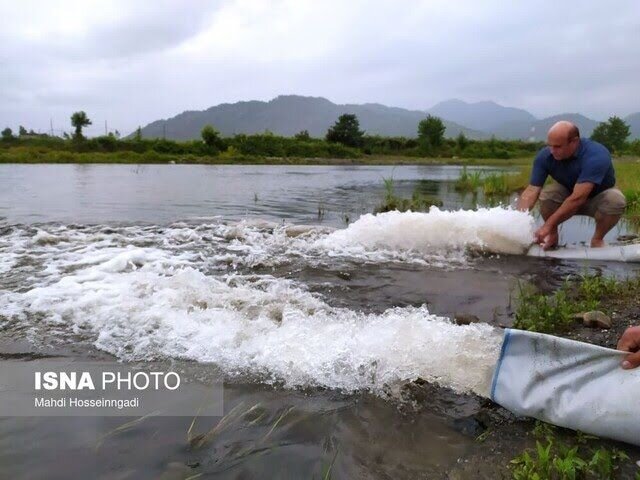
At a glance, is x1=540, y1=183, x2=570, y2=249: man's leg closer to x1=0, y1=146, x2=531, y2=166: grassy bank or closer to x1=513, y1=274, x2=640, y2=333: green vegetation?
x1=513, y1=274, x2=640, y2=333: green vegetation

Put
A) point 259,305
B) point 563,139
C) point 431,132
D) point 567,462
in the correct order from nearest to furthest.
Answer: point 567,462, point 259,305, point 563,139, point 431,132

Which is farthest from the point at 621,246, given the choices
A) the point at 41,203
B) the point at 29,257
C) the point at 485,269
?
the point at 41,203

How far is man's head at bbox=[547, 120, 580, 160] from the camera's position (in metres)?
5.17

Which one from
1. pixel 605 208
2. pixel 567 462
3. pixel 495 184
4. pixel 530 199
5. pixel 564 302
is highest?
pixel 495 184

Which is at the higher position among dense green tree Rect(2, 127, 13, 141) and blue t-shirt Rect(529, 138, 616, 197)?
dense green tree Rect(2, 127, 13, 141)

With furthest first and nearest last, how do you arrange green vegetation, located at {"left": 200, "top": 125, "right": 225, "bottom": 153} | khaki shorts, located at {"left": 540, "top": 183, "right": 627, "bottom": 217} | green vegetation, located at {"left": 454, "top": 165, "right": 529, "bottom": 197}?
green vegetation, located at {"left": 200, "top": 125, "right": 225, "bottom": 153}, green vegetation, located at {"left": 454, "top": 165, "right": 529, "bottom": 197}, khaki shorts, located at {"left": 540, "top": 183, "right": 627, "bottom": 217}

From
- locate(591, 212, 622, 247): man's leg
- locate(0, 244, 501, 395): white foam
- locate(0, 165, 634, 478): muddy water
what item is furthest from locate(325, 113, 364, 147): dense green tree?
locate(0, 244, 501, 395): white foam

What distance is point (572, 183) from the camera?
5.70 meters

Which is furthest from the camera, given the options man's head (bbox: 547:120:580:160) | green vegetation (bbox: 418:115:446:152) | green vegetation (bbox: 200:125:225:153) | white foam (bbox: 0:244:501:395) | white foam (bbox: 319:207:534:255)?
green vegetation (bbox: 418:115:446:152)

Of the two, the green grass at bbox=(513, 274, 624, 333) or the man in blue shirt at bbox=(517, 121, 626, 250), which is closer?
the green grass at bbox=(513, 274, 624, 333)

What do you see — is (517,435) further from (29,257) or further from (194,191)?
(194,191)

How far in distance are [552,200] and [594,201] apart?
478 millimetres

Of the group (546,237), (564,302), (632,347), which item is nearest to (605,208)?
(546,237)

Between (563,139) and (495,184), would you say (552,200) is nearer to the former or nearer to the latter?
(563,139)
